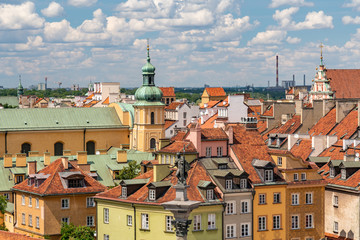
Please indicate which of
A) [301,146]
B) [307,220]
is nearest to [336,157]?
[301,146]

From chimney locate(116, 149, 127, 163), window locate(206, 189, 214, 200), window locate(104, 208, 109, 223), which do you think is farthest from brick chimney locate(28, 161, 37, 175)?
window locate(206, 189, 214, 200)

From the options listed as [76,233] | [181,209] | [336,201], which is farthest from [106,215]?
[181,209]

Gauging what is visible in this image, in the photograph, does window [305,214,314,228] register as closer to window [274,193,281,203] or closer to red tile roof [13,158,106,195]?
window [274,193,281,203]

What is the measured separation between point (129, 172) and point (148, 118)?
29.7m

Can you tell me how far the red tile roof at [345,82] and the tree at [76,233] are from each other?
62.2 metres

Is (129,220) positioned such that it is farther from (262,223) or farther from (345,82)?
(345,82)

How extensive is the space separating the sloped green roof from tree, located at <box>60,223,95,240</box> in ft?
131

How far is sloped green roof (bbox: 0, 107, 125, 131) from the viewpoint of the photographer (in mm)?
103938

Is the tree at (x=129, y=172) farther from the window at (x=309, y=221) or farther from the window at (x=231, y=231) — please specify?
the window at (x=309, y=221)

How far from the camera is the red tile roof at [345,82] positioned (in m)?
119

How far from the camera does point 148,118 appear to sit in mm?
105438

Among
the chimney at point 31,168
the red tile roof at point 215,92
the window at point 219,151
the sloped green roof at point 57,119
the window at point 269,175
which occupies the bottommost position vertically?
the chimney at point 31,168

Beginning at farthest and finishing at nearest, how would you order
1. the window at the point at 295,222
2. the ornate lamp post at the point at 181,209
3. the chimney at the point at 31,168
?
1. the chimney at the point at 31,168
2. the window at the point at 295,222
3. the ornate lamp post at the point at 181,209

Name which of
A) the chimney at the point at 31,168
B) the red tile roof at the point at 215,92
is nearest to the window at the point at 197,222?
the chimney at the point at 31,168
